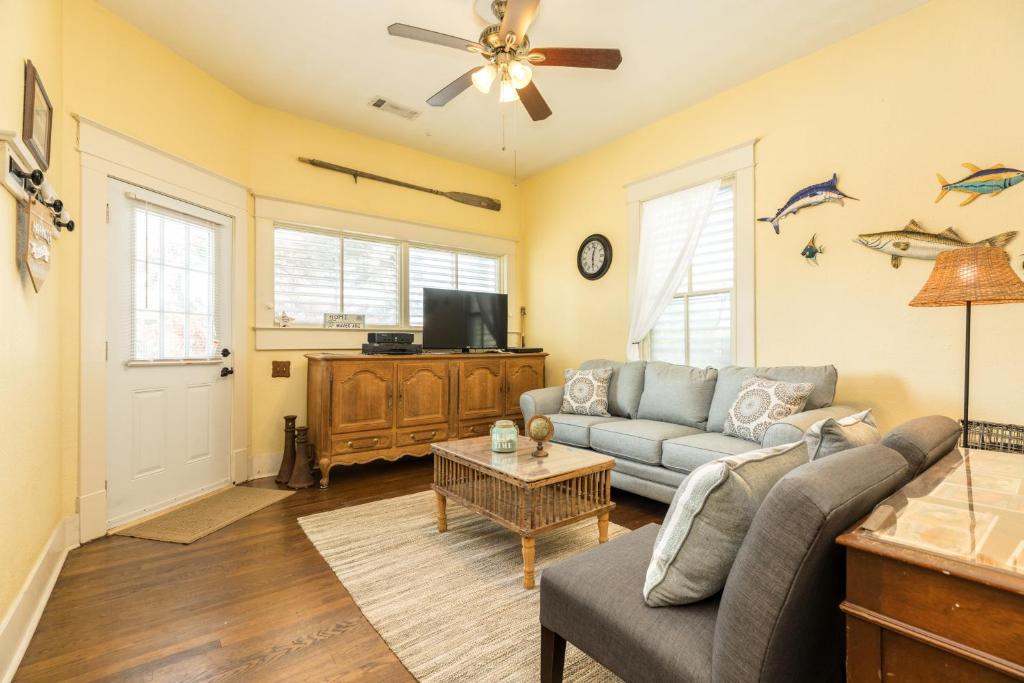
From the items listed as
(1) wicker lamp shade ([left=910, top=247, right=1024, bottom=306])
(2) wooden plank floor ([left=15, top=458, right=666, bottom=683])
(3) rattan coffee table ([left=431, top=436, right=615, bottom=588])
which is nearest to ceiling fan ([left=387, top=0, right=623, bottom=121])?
(1) wicker lamp shade ([left=910, top=247, right=1024, bottom=306])

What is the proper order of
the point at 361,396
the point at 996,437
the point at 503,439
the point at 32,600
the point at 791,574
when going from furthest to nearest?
the point at 361,396 → the point at 503,439 → the point at 996,437 → the point at 32,600 → the point at 791,574

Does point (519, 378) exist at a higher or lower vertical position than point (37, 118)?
lower

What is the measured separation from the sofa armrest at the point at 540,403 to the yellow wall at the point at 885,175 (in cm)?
159

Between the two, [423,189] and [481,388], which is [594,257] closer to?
[481,388]

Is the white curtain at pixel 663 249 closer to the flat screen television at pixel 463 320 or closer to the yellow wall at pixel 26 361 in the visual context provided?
the flat screen television at pixel 463 320

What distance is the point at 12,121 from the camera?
1.77 meters

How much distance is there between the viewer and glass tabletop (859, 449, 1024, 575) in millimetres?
766

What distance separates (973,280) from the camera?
201 cm

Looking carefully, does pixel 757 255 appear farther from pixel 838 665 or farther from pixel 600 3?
pixel 838 665

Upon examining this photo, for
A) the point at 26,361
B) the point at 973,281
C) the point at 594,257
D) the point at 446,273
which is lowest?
the point at 26,361

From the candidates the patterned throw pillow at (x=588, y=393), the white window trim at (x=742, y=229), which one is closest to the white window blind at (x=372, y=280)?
the patterned throw pillow at (x=588, y=393)

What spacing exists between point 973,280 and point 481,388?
3.29 meters

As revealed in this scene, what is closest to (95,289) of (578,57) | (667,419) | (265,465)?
(265,465)

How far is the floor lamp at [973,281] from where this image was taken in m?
1.94
